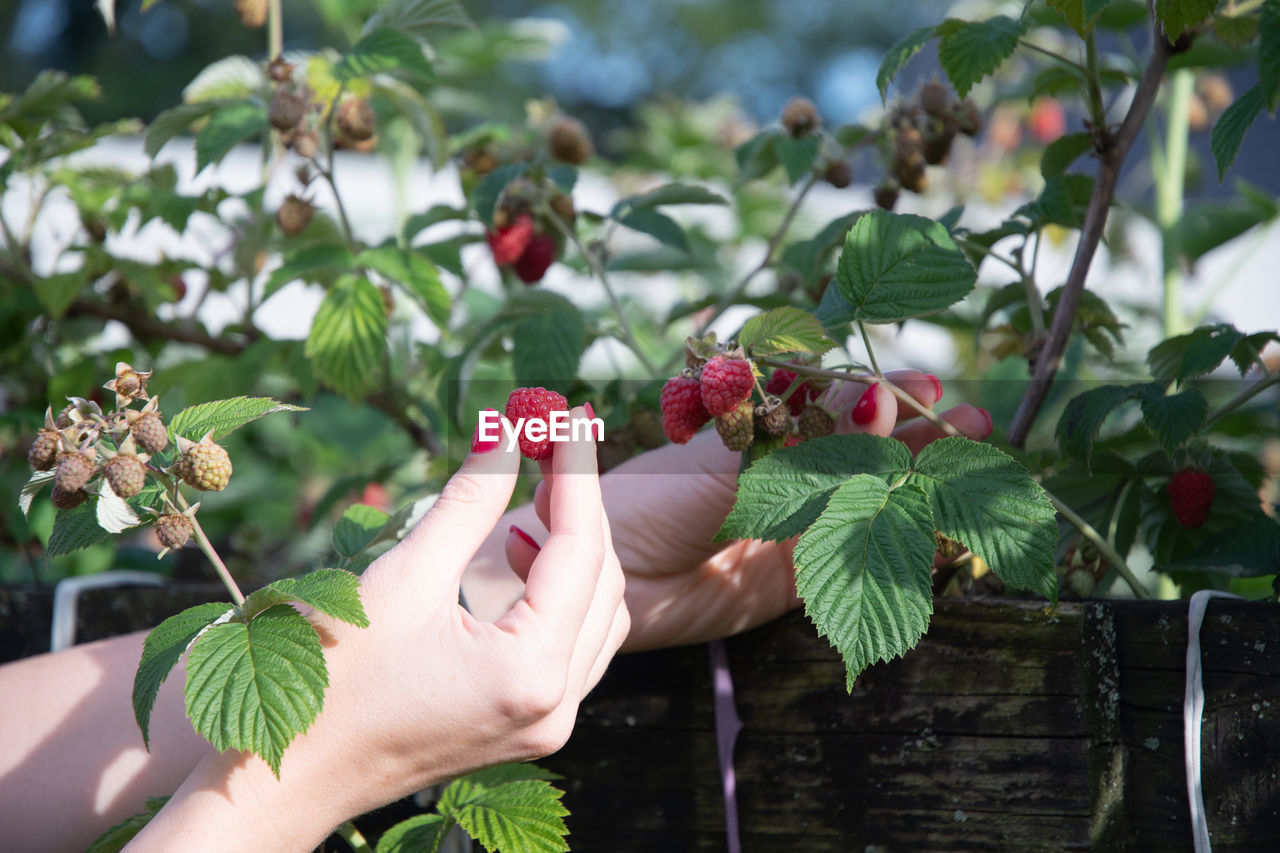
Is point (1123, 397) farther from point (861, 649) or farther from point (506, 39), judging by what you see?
point (506, 39)

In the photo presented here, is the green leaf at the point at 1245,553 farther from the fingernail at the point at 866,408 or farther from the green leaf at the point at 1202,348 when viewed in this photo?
the fingernail at the point at 866,408

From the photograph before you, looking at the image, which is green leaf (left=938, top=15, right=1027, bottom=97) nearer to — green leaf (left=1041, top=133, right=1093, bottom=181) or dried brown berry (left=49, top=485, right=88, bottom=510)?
green leaf (left=1041, top=133, right=1093, bottom=181)

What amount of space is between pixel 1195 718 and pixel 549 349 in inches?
20.9

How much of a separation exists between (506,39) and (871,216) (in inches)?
63.5

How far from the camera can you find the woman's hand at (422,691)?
1.57 feet

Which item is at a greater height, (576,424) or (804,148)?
(804,148)

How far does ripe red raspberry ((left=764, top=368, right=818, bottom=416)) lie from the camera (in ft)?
1.98

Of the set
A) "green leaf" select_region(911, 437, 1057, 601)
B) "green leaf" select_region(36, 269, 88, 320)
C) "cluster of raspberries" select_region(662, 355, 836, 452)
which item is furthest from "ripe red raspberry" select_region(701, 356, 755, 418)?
"green leaf" select_region(36, 269, 88, 320)

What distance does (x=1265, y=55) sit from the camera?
53 centimetres

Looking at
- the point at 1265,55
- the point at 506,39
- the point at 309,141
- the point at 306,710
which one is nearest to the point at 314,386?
the point at 309,141

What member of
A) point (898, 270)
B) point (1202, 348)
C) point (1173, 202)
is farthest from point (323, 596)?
point (1173, 202)

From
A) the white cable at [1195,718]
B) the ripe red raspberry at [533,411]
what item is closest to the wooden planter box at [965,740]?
the white cable at [1195,718]

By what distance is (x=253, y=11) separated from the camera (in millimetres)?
974

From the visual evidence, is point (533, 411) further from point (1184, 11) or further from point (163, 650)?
point (1184, 11)
